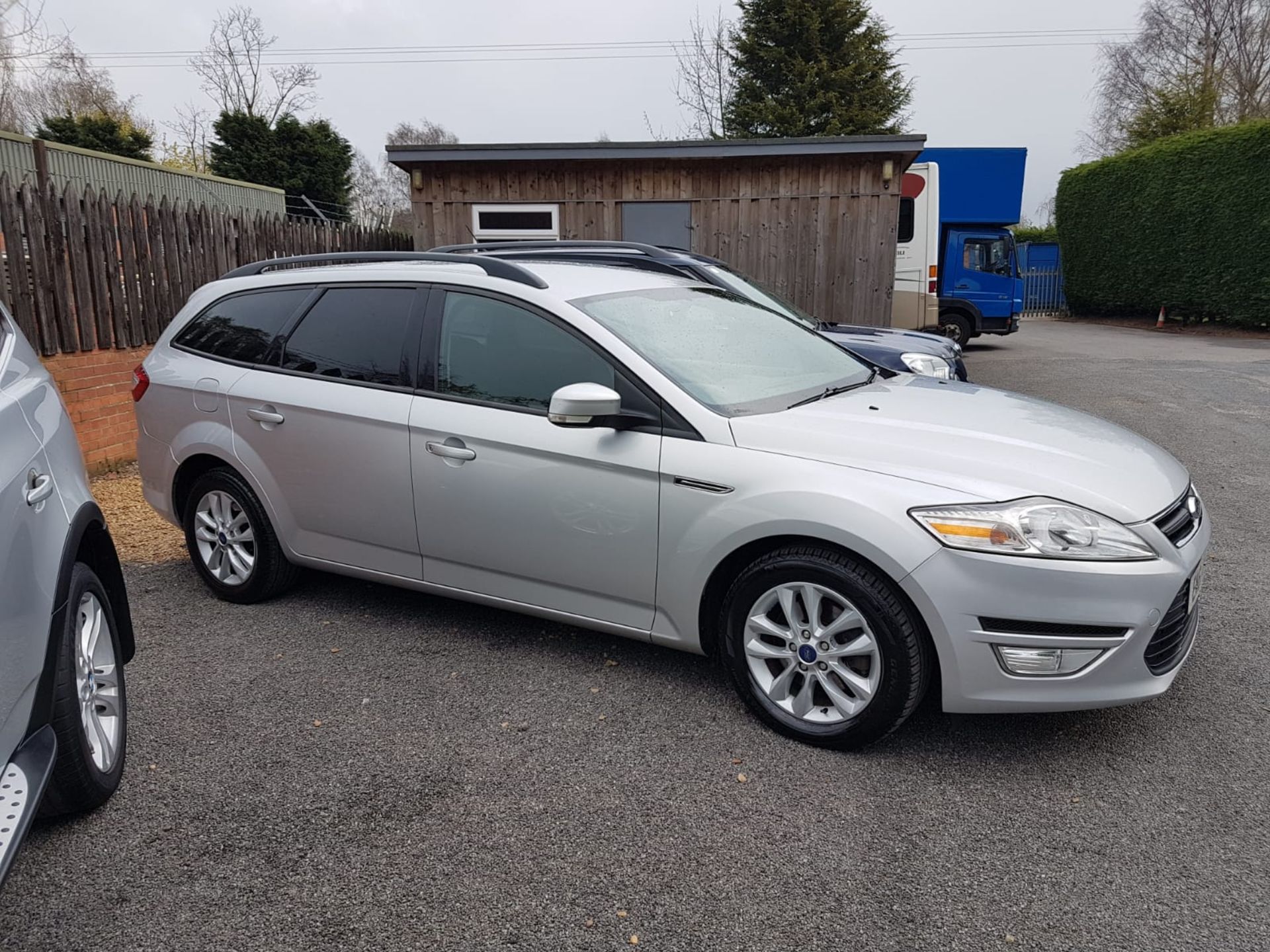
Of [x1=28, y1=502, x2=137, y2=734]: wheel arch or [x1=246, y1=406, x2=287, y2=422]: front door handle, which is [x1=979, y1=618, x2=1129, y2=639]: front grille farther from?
[x1=246, y1=406, x2=287, y2=422]: front door handle

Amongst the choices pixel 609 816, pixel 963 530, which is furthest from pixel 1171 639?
pixel 609 816

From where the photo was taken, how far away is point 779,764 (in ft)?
10.2

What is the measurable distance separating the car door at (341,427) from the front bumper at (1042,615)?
2242 mm

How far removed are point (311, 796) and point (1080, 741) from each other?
2613mm

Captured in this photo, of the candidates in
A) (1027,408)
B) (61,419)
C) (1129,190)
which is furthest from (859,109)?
(61,419)

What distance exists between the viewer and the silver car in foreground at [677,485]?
9.60ft

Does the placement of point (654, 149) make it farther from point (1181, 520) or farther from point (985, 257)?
point (1181, 520)

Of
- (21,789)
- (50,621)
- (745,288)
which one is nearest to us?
(21,789)

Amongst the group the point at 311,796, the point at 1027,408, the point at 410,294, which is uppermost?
the point at 410,294

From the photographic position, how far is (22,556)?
228 centimetres

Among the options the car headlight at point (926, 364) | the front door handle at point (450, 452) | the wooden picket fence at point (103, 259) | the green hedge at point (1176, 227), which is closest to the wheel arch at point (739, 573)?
the front door handle at point (450, 452)

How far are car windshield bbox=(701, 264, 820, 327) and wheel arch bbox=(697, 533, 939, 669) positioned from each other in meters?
4.39

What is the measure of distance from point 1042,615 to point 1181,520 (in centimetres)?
77

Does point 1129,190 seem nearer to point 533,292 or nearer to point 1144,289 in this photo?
point 1144,289
